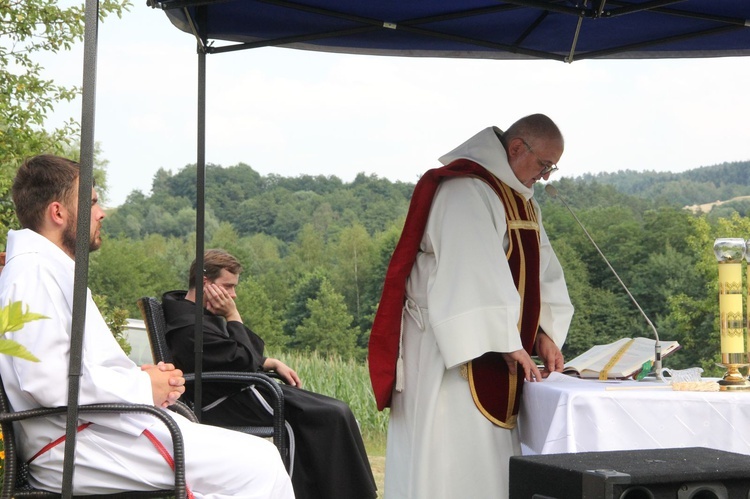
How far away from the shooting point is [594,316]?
11.0m

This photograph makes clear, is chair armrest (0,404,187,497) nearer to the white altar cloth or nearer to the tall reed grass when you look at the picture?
the white altar cloth

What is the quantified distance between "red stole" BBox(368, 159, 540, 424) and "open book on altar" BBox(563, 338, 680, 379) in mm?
295

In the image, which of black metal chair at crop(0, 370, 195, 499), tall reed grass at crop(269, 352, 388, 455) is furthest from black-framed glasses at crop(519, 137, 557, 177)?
tall reed grass at crop(269, 352, 388, 455)

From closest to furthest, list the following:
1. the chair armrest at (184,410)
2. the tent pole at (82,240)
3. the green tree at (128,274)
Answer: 1. the tent pole at (82,240)
2. the chair armrest at (184,410)
3. the green tree at (128,274)

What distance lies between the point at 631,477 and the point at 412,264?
195cm

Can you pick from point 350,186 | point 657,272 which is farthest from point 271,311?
point 657,272

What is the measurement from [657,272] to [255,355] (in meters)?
7.25

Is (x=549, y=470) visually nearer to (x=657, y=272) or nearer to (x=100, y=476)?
(x=100, y=476)

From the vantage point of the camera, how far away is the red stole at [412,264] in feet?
12.7

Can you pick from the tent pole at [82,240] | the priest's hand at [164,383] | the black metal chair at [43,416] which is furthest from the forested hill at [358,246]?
the tent pole at [82,240]

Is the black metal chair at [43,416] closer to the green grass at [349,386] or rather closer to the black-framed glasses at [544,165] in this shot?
the black-framed glasses at [544,165]

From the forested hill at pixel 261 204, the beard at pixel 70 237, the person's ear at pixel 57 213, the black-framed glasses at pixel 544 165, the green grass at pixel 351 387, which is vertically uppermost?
the forested hill at pixel 261 204

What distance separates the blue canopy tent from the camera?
4188 mm

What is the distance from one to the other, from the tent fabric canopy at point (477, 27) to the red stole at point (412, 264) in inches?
29.1
